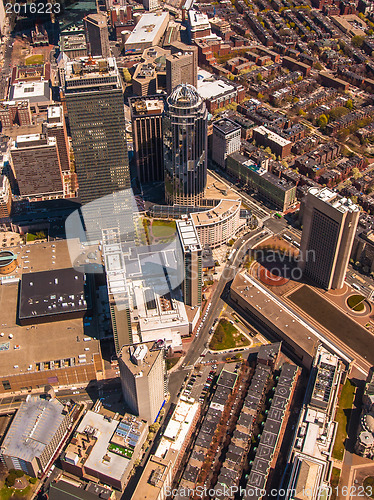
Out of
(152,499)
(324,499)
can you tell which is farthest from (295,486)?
(152,499)

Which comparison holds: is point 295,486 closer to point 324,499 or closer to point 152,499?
point 324,499
